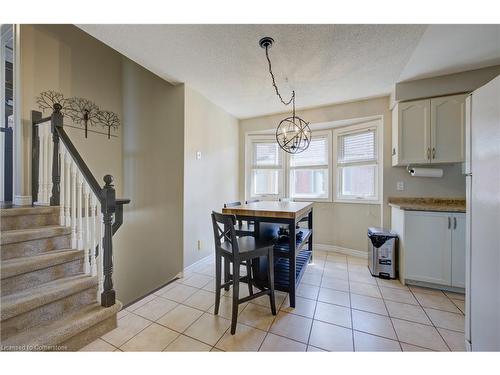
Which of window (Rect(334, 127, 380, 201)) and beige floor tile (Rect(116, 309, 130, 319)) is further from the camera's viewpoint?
window (Rect(334, 127, 380, 201))

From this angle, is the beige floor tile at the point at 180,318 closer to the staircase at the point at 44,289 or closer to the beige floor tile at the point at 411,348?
the staircase at the point at 44,289

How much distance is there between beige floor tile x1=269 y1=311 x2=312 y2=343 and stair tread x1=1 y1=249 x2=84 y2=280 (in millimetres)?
1731

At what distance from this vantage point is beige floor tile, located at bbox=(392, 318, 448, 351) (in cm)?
146

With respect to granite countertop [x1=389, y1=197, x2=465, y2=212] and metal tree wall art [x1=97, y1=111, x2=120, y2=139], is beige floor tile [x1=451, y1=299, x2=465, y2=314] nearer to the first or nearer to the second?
granite countertop [x1=389, y1=197, x2=465, y2=212]

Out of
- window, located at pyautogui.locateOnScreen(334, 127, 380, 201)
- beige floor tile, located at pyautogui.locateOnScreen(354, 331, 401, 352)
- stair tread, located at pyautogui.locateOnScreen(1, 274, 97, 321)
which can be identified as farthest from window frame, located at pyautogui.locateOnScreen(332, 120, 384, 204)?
stair tread, located at pyautogui.locateOnScreen(1, 274, 97, 321)

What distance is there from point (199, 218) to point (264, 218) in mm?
1376

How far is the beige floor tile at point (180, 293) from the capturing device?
2104 millimetres

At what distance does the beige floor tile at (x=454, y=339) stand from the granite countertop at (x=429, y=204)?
3.90 ft

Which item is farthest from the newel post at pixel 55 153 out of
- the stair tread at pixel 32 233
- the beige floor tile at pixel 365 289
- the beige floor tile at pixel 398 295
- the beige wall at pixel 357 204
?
the beige floor tile at pixel 398 295

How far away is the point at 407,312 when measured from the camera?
185 centimetres

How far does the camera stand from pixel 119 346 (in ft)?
4.72

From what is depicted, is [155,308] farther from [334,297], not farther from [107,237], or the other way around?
[334,297]

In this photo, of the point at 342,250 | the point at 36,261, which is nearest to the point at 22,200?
the point at 36,261
